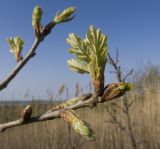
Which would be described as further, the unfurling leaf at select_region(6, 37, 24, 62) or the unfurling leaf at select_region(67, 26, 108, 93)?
the unfurling leaf at select_region(6, 37, 24, 62)

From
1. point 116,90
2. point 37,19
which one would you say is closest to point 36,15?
point 37,19

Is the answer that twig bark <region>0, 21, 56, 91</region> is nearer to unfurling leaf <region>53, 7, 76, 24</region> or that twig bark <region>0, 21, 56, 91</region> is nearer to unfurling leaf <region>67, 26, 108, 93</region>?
unfurling leaf <region>53, 7, 76, 24</region>

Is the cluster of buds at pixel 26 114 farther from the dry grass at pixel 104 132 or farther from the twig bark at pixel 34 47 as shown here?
the dry grass at pixel 104 132

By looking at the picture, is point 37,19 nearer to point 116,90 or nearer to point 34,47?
point 34,47

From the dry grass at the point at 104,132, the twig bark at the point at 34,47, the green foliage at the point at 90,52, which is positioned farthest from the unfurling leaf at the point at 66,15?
the dry grass at the point at 104,132

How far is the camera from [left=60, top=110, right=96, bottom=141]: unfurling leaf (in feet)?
1.53

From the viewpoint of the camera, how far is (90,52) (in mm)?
539

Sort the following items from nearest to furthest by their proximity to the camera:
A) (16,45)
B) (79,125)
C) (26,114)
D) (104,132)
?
1. (79,125)
2. (26,114)
3. (16,45)
4. (104,132)

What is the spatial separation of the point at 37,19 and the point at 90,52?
0.59 ft

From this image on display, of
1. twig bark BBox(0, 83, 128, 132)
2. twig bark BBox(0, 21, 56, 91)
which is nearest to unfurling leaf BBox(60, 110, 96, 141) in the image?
twig bark BBox(0, 83, 128, 132)

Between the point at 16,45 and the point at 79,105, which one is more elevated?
the point at 16,45

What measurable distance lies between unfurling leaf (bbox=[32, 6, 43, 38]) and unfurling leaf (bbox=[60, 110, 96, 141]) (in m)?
0.19

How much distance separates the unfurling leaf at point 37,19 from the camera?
66cm

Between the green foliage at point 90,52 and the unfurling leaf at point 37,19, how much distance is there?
0.46 feet
